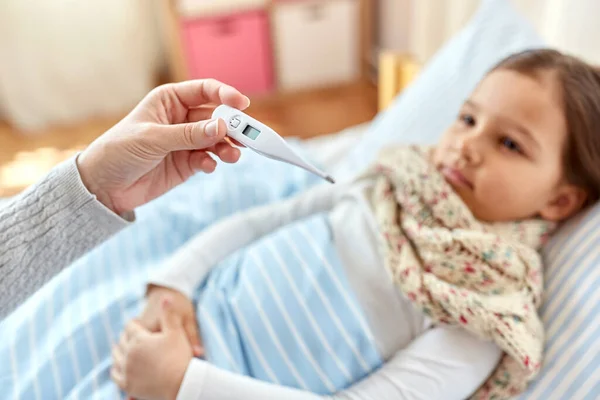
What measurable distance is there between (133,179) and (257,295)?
0.27 m

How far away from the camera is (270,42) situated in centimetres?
236

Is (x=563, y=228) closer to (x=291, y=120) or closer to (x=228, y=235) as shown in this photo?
(x=228, y=235)

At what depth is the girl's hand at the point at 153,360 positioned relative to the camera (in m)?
0.73

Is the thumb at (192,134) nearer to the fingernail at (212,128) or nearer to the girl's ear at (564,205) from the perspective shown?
the fingernail at (212,128)

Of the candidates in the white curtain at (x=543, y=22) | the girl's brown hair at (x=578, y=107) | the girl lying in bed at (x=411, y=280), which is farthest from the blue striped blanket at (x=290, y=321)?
the white curtain at (x=543, y=22)

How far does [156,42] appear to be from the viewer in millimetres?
2395

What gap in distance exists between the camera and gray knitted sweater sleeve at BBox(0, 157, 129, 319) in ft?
2.16

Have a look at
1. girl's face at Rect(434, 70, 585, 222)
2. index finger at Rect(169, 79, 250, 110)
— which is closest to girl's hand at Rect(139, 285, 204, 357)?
index finger at Rect(169, 79, 250, 110)

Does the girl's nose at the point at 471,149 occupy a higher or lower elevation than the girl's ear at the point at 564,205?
higher

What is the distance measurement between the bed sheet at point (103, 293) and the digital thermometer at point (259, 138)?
38cm

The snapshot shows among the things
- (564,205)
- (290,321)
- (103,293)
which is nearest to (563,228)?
(564,205)

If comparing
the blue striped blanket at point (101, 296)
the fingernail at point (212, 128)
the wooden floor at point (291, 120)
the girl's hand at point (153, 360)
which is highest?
the fingernail at point (212, 128)

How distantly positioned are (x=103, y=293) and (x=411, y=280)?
0.50m

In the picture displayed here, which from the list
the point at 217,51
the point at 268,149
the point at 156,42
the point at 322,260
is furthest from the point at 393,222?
the point at 156,42
